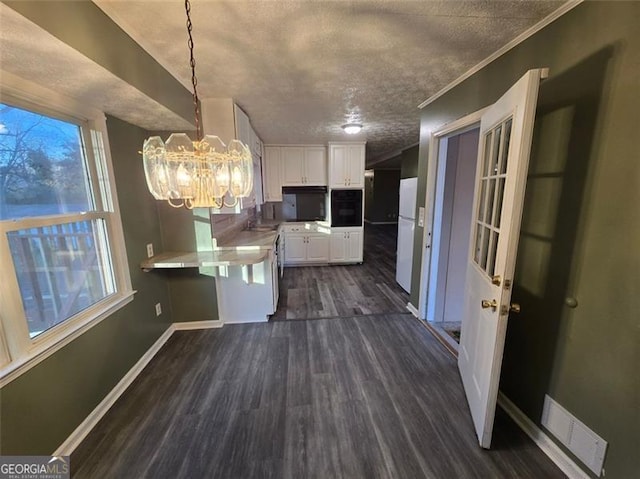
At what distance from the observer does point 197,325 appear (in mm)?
2865

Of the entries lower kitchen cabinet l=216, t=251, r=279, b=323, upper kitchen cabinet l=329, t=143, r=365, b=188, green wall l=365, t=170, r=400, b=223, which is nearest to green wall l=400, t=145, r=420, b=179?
upper kitchen cabinet l=329, t=143, r=365, b=188

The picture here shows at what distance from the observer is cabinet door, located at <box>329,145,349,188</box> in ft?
15.6

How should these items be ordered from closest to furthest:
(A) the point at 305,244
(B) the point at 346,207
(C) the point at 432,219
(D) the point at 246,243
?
(C) the point at 432,219
(D) the point at 246,243
(B) the point at 346,207
(A) the point at 305,244

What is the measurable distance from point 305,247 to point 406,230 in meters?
2.10

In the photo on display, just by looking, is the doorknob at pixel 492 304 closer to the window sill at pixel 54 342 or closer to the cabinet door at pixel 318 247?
the window sill at pixel 54 342

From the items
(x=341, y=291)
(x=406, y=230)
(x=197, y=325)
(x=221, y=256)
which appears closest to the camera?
(x=221, y=256)

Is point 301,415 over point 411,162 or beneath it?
beneath

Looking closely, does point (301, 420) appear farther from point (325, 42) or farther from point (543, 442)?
point (325, 42)

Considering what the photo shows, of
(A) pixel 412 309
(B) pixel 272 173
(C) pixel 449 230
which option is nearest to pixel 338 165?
(B) pixel 272 173

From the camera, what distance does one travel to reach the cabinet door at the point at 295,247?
5043 mm

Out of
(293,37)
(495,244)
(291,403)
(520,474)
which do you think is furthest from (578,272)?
(293,37)

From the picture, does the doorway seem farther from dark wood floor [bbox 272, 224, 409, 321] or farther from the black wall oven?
the black wall oven

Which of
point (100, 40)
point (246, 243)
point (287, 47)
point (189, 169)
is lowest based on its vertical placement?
point (246, 243)

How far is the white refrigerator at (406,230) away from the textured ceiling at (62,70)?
285 cm
